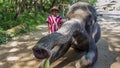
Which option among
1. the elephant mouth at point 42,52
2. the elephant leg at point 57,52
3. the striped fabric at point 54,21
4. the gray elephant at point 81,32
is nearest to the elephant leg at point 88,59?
the gray elephant at point 81,32

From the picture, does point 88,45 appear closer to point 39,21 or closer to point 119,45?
point 119,45

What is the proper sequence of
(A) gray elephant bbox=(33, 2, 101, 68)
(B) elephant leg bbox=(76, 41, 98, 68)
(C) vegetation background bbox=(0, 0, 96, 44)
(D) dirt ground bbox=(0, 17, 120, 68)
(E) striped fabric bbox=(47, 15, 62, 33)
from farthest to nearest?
(C) vegetation background bbox=(0, 0, 96, 44)
(E) striped fabric bbox=(47, 15, 62, 33)
(D) dirt ground bbox=(0, 17, 120, 68)
(B) elephant leg bbox=(76, 41, 98, 68)
(A) gray elephant bbox=(33, 2, 101, 68)

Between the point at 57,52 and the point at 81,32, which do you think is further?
the point at 57,52

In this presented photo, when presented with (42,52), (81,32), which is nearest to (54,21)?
(81,32)

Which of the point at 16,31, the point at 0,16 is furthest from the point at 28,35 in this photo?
the point at 0,16

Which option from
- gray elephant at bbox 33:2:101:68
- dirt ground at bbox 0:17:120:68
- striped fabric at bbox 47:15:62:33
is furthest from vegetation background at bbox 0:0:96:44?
gray elephant at bbox 33:2:101:68

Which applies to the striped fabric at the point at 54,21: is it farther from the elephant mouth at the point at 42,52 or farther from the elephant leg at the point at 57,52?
the elephant mouth at the point at 42,52

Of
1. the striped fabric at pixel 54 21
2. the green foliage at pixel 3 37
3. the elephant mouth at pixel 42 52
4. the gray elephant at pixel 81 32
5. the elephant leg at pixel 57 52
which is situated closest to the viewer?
the elephant mouth at pixel 42 52

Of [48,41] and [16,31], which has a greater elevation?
[48,41]

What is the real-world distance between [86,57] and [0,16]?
6.12 meters

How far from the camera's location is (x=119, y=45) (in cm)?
641

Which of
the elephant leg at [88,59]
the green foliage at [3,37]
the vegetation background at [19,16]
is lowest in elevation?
the vegetation background at [19,16]

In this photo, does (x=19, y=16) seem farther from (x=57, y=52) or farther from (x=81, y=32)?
(x=81, y=32)

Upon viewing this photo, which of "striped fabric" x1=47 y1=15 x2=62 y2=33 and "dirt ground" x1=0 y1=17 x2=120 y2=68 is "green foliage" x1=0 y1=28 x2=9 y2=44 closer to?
"dirt ground" x1=0 y1=17 x2=120 y2=68
